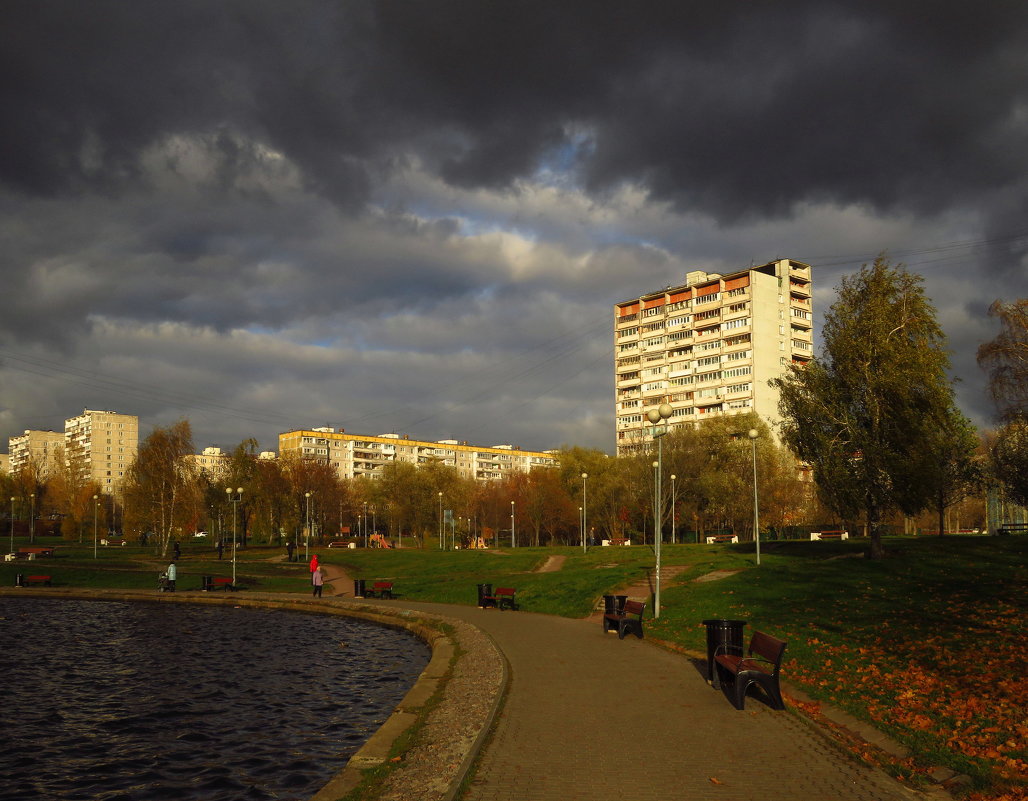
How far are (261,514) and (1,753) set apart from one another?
210 feet

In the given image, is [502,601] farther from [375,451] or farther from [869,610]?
[375,451]

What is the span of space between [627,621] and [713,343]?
106 m

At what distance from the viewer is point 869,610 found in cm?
2080

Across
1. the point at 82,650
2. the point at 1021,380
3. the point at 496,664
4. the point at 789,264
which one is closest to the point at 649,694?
the point at 496,664

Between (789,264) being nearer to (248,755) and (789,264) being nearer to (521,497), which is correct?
(521,497)

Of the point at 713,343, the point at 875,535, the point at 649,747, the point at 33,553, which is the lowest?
the point at 33,553

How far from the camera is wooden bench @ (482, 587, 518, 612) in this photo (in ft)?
92.5

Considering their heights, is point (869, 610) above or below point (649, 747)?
below

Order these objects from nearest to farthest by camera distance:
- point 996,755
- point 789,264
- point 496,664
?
point 996,755
point 496,664
point 789,264

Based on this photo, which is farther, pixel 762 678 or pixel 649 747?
pixel 762 678

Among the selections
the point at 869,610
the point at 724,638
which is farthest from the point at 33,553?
the point at 724,638

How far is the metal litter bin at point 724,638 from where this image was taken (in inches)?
548

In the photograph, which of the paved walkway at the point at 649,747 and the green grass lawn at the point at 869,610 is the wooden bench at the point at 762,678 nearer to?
the paved walkway at the point at 649,747

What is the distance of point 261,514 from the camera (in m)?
74.2
